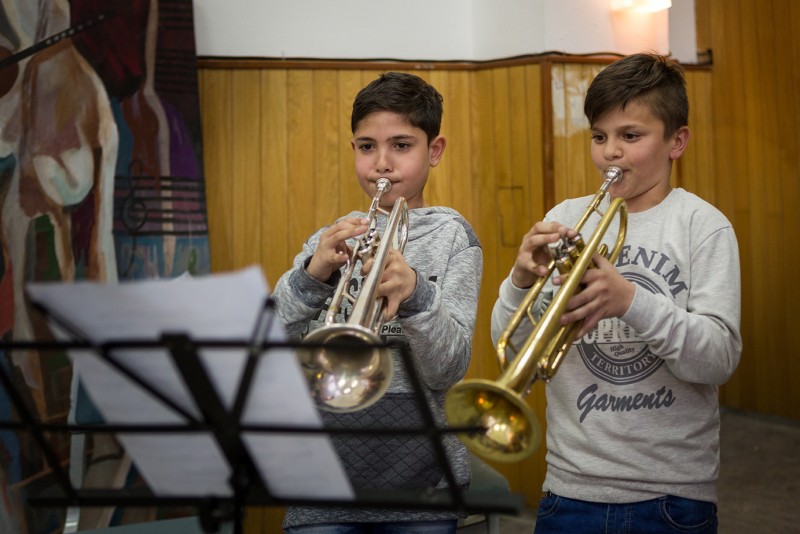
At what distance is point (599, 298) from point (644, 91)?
1.77 feet

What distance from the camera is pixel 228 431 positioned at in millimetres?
1038

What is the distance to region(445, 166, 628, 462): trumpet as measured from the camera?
1277 millimetres

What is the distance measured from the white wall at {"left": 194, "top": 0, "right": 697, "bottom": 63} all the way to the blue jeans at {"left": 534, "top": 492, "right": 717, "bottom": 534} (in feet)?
8.41

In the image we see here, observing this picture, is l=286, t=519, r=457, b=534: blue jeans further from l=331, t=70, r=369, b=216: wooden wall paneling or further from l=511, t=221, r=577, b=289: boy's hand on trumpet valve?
l=331, t=70, r=369, b=216: wooden wall paneling

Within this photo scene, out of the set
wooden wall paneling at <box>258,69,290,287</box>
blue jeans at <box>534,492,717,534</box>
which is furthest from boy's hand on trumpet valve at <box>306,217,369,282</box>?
wooden wall paneling at <box>258,69,290,287</box>

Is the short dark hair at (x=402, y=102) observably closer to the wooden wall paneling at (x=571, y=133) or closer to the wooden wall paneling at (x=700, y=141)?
the wooden wall paneling at (x=571, y=133)

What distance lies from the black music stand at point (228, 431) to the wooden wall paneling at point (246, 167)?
2504 millimetres

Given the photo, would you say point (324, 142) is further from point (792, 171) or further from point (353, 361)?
point (792, 171)

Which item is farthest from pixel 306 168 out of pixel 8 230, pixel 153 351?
pixel 153 351

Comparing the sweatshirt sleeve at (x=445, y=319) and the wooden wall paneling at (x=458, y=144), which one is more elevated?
the wooden wall paneling at (x=458, y=144)

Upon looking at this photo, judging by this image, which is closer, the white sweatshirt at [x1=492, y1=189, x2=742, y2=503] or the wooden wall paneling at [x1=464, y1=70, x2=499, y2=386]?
the white sweatshirt at [x1=492, y1=189, x2=742, y2=503]

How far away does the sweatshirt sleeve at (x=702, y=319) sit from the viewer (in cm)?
154

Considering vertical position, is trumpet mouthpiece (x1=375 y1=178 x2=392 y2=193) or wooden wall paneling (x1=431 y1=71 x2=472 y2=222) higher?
wooden wall paneling (x1=431 y1=71 x2=472 y2=222)

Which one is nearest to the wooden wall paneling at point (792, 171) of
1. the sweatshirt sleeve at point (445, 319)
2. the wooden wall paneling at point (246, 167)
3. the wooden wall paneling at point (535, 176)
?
the wooden wall paneling at point (535, 176)
